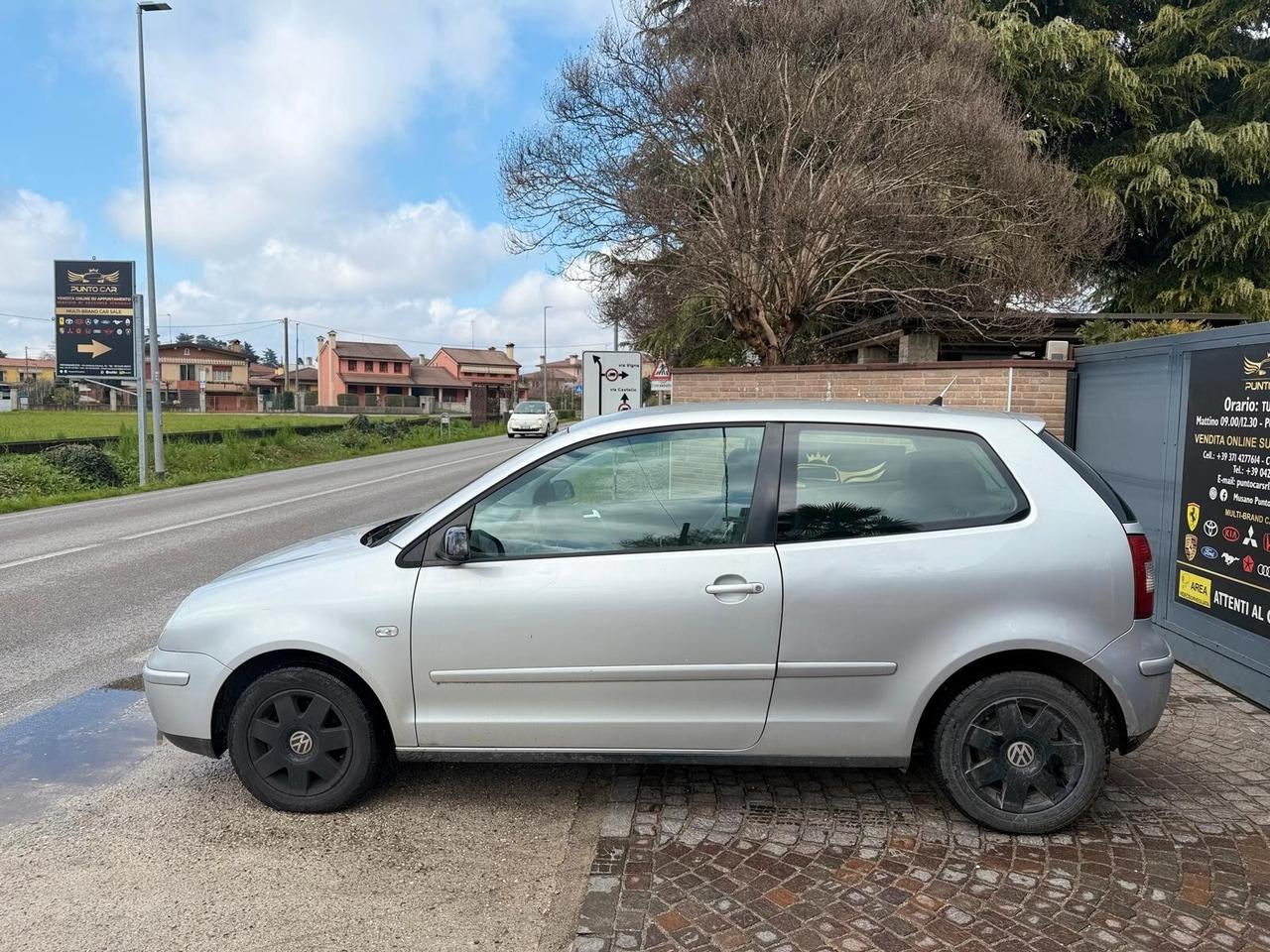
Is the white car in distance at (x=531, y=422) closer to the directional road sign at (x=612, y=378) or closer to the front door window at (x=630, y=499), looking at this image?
the directional road sign at (x=612, y=378)

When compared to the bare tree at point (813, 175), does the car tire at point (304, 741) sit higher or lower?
lower

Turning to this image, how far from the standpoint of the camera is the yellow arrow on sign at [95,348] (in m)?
19.2

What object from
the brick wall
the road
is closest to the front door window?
the road

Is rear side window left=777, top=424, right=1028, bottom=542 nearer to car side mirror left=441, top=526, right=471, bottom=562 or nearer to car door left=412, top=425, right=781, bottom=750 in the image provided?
car door left=412, top=425, right=781, bottom=750

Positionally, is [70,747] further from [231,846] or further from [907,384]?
[907,384]

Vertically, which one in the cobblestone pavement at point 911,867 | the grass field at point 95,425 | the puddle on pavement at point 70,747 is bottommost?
the puddle on pavement at point 70,747

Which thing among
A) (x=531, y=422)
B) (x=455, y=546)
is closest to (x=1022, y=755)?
(x=455, y=546)

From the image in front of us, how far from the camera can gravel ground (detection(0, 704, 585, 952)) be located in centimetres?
279

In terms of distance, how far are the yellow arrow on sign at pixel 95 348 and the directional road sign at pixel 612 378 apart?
12366 mm

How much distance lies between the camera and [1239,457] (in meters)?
4.77

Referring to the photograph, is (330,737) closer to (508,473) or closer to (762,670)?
(508,473)

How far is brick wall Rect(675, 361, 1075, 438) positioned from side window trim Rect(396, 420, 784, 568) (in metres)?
3.90

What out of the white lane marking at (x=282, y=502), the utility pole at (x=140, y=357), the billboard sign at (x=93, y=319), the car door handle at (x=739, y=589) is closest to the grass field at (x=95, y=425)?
the billboard sign at (x=93, y=319)

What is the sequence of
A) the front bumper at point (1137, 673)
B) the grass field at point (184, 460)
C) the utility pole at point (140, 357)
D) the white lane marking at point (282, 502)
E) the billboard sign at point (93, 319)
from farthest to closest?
the billboard sign at point (93, 319)
the utility pole at point (140, 357)
the grass field at point (184, 460)
the white lane marking at point (282, 502)
the front bumper at point (1137, 673)
